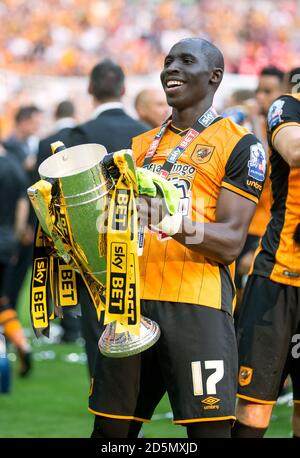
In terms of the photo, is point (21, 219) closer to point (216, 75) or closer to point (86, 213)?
point (216, 75)

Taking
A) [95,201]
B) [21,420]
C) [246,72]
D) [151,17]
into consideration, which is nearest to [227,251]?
[95,201]

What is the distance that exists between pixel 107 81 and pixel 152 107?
1420 millimetres

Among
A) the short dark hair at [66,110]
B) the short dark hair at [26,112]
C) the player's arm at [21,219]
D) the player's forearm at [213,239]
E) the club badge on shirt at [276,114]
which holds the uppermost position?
the club badge on shirt at [276,114]

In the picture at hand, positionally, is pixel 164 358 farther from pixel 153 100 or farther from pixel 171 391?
pixel 153 100

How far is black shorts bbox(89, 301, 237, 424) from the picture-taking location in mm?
3762

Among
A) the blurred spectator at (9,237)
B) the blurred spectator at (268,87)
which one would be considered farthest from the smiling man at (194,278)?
the blurred spectator at (9,237)

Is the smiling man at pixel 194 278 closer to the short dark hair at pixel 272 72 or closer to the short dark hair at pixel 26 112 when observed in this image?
the short dark hair at pixel 272 72

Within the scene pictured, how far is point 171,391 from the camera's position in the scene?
12.5ft

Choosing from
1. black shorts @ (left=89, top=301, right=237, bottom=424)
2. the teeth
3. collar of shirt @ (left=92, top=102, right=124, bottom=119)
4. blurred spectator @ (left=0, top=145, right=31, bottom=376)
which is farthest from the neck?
blurred spectator @ (left=0, top=145, right=31, bottom=376)

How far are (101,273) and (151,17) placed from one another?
64.9 ft

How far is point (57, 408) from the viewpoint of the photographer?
290 inches

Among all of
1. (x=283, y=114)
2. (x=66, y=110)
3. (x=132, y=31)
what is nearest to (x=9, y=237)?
(x=66, y=110)

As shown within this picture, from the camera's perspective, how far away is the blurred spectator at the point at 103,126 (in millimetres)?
6254

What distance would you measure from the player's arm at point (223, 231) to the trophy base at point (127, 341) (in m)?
0.35
